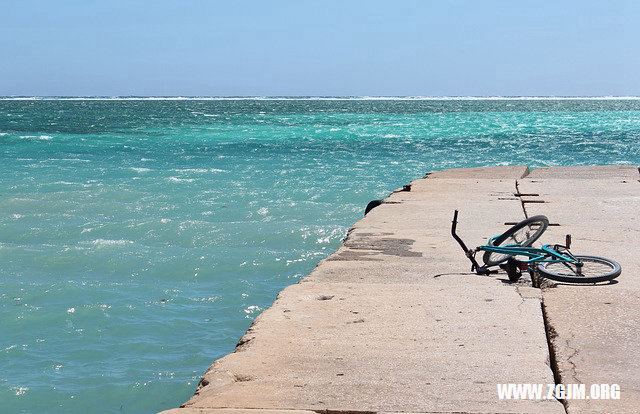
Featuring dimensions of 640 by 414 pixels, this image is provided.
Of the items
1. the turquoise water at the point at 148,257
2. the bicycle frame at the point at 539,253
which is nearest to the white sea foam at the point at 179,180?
the turquoise water at the point at 148,257

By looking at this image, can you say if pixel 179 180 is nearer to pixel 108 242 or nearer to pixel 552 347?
pixel 108 242

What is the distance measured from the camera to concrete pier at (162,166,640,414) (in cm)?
323

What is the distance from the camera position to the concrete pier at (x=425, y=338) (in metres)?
3.23

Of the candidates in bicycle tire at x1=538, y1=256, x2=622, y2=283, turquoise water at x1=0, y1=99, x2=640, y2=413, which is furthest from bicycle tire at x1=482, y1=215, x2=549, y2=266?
turquoise water at x1=0, y1=99, x2=640, y2=413

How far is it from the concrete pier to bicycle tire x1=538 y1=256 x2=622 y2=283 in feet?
0.22

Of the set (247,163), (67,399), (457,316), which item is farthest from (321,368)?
(247,163)

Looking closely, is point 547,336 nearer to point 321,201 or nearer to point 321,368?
point 321,368

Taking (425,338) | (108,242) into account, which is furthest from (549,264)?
(108,242)

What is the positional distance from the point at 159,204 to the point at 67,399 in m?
7.66

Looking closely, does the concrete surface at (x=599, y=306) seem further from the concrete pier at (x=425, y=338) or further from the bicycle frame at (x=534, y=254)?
the bicycle frame at (x=534, y=254)

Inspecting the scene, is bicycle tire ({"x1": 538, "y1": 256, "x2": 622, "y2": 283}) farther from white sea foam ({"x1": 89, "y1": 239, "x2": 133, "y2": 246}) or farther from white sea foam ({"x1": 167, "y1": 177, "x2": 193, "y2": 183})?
white sea foam ({"x1": 167, "y1": 177, "x2": 193, "y2": 183})

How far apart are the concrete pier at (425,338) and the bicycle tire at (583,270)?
7 cm


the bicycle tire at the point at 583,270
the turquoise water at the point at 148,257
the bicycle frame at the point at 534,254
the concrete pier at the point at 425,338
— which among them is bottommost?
the turquoise water at the point at 148,257

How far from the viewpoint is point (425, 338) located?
3938mm
